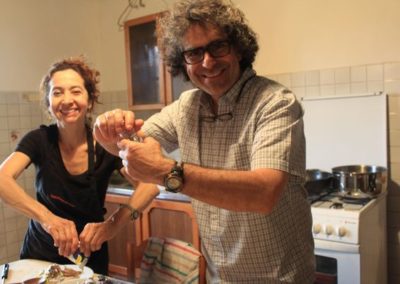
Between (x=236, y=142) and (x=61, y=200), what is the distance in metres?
0.70

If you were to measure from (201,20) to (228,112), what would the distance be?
0.82 ft

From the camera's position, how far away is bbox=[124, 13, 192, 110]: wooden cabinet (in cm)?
268

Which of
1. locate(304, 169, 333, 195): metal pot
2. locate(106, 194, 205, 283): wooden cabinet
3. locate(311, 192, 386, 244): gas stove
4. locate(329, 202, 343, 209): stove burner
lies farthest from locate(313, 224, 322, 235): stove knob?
locate(106, 194, 205, 283): wooden cabinet

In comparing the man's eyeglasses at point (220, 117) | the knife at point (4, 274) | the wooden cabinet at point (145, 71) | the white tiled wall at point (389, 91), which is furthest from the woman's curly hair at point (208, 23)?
the wooden cabinet at point (145, 71)

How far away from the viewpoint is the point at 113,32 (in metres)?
3.28

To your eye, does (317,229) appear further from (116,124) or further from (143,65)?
(143,65)

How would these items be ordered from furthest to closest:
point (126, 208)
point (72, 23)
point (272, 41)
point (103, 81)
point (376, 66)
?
point (103, 81) < point (72, 23) < point (272, 41) < point (376, 66) < point (126, 208)

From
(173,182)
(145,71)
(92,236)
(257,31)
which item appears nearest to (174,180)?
(173,182)

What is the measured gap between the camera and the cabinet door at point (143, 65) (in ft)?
9.02

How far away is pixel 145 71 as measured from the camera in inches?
111

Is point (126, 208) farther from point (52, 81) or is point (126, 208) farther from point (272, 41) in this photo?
point (272, 41)

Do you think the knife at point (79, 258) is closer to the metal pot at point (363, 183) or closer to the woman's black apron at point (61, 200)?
the woman's black apron at point (61, 200)

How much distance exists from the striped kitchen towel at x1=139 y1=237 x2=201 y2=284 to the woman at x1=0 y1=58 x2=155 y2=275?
19 cm

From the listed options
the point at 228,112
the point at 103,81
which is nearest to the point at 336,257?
the point at 228,112
